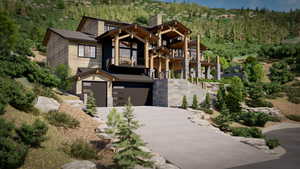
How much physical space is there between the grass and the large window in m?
15.0

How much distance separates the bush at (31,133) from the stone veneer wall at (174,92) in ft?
48.8

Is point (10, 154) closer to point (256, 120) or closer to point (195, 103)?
point (195, 103)

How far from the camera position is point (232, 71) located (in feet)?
113

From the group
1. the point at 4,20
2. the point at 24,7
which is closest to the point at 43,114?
the point at 4,20

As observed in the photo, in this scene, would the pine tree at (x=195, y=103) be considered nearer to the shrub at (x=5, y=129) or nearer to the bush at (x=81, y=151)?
the bush at (x=81, y=151)

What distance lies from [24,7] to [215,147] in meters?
58.1

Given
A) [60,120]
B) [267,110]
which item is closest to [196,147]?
[60,120]

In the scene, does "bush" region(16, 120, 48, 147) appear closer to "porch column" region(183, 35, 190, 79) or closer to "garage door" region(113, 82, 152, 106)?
"garage door" region(113, 82, 152, 106)

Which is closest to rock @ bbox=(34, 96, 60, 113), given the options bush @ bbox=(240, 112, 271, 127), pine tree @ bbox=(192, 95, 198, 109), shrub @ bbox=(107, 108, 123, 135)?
shrub @ bbox=(107, 108, 123, 135)

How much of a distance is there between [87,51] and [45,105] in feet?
45.6

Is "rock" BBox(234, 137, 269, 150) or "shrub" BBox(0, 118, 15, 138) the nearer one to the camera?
"shrub" BBox(0, 118, 15, 138)

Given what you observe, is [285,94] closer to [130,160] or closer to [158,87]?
[158,87]

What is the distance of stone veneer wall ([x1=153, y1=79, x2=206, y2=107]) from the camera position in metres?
20.6

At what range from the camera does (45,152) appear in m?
6.64
